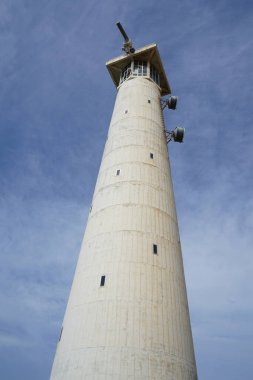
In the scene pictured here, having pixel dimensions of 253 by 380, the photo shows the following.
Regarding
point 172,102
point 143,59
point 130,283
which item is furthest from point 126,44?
point 130,283

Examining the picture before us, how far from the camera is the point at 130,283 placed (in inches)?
699

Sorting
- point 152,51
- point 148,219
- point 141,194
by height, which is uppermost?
point 152,51

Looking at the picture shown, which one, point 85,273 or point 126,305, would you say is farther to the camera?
point 85,273

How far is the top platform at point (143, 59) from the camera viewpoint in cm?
3809

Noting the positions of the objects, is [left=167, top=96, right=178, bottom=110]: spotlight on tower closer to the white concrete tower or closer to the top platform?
the top platform

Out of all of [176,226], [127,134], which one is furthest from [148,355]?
[127,134]

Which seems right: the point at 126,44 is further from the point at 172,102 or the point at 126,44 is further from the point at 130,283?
the point at 130,283

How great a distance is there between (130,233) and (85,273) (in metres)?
3.53

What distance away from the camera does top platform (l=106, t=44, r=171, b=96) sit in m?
38.1

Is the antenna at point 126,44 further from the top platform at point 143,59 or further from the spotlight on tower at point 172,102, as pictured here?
the spotlight on tower at point 172,102

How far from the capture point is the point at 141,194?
22453mm

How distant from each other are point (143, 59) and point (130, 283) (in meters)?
29.4

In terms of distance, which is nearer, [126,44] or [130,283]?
[130,283]

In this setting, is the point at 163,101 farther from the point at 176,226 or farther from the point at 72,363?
the point at 72,363
